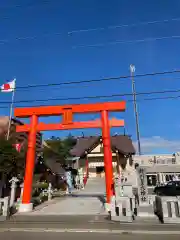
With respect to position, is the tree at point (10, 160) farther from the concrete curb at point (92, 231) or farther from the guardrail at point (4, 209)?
the concrete curb at point (92, 231)

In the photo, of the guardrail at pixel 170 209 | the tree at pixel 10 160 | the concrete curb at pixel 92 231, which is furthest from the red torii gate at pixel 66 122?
the concrete curb at pixel 92 231

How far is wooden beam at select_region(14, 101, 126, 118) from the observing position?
1345 centimetres

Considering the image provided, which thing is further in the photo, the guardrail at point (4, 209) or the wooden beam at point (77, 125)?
the wooden beam at point (77, 125)

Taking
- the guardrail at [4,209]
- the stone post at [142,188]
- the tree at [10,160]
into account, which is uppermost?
the tree at [10,160]

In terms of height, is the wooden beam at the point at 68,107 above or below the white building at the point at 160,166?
above

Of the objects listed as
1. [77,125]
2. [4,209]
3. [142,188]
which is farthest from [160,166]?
[4,209]

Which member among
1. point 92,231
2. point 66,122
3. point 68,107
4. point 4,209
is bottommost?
point 92,231

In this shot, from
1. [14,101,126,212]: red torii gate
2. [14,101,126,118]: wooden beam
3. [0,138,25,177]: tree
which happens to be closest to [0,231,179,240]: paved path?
[14,101,126,212]: red torii gate

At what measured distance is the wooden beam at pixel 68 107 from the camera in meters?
13.4

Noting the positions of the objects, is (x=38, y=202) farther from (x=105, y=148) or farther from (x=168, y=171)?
(x=168, y=171)

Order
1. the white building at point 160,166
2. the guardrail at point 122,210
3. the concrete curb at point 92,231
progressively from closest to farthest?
the concrete curb at point 92,231 < the guardrail at point 122,210 < the white building at point 160,166

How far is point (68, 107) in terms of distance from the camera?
1379 cm

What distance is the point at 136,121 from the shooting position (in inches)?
1120

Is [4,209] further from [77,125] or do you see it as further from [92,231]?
[77,125]
